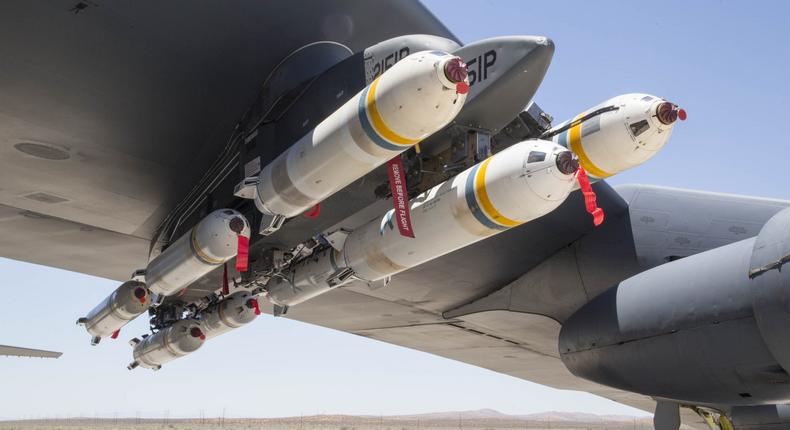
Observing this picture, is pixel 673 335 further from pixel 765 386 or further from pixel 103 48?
pixel 103 48

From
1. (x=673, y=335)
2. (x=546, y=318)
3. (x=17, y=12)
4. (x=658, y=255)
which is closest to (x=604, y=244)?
(x=658, y=255)

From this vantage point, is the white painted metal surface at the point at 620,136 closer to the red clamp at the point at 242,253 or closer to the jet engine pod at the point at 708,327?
the jet engine pod at the point at 708,327

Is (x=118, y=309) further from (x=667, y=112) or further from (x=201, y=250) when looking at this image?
(x=667, y=112)

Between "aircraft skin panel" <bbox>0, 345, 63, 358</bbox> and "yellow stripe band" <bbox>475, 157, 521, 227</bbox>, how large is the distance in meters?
16.9

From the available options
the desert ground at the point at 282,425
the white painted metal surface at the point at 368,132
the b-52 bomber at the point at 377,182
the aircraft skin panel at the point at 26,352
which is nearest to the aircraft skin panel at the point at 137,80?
the b-52 bomber at the point at 377,182

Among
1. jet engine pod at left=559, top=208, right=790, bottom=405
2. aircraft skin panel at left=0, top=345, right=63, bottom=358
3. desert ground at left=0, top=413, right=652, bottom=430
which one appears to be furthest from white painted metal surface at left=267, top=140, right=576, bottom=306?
desert ground at left=0, top=413, right=652, bottom=430

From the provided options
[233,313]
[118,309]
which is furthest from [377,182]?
[118,309]

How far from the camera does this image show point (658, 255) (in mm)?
10656

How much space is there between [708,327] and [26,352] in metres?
18.3

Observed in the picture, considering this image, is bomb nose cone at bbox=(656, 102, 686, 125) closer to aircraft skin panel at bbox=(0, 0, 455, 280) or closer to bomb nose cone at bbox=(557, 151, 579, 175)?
bomb nose cone at bbox=(557, 151, 579, 175)

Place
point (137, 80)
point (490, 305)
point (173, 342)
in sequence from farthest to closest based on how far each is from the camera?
1. point (173, 342)
2. point (490, 305)
3. point (137, 80)

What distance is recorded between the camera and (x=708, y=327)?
8047 mm

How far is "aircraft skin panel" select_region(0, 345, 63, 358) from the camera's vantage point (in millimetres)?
19836

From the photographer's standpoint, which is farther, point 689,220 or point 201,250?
point 689,220
